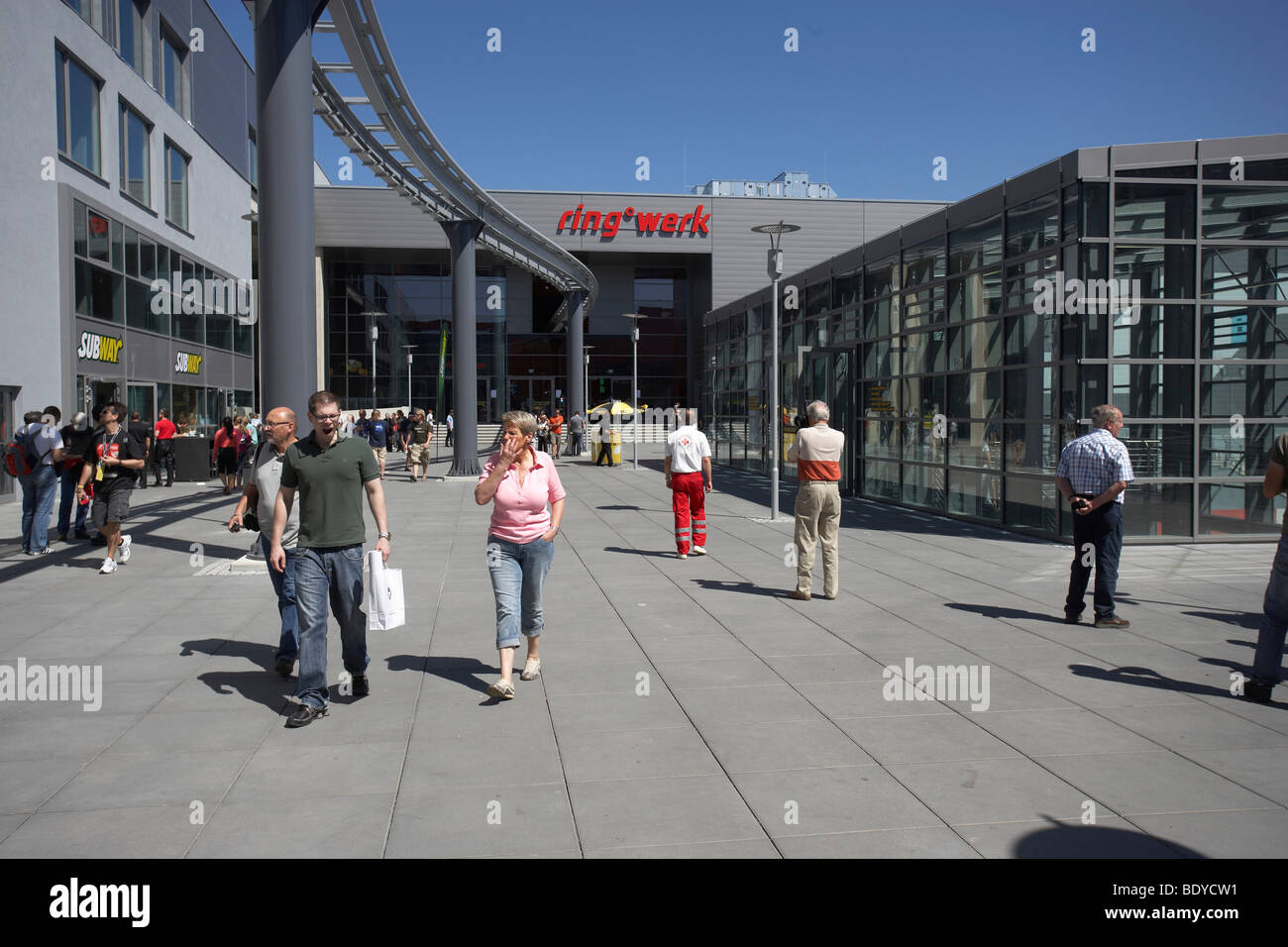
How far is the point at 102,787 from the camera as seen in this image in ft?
15.4

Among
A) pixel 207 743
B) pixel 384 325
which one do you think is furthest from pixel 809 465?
pixel 384 325

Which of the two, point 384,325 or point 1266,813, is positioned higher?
point 384,325

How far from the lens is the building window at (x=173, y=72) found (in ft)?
90.9

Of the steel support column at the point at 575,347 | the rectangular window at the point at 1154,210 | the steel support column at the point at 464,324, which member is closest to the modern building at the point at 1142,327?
the rectangular window at the point at 1154,210

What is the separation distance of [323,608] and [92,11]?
2226 centimetres

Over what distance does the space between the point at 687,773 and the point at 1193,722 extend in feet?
9.45

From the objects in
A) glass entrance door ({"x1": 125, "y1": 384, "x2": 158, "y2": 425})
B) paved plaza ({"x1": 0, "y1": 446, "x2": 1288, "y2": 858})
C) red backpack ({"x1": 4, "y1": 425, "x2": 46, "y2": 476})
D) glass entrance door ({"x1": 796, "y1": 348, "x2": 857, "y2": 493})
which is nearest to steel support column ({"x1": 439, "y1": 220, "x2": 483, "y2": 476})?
glass entrance door ({"x1": 125, "y1": 384, "x2": 158, "y2": 425})

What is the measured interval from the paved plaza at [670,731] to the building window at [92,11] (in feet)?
54.4

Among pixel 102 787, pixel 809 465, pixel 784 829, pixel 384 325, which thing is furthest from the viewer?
pixel 384 325

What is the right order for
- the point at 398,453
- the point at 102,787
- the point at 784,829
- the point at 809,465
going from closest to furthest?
the point at 784,829 < the point at 102,787 < the point at 809,465 < the point at 398,453

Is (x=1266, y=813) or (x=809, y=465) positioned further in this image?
(x=809, y=465)
